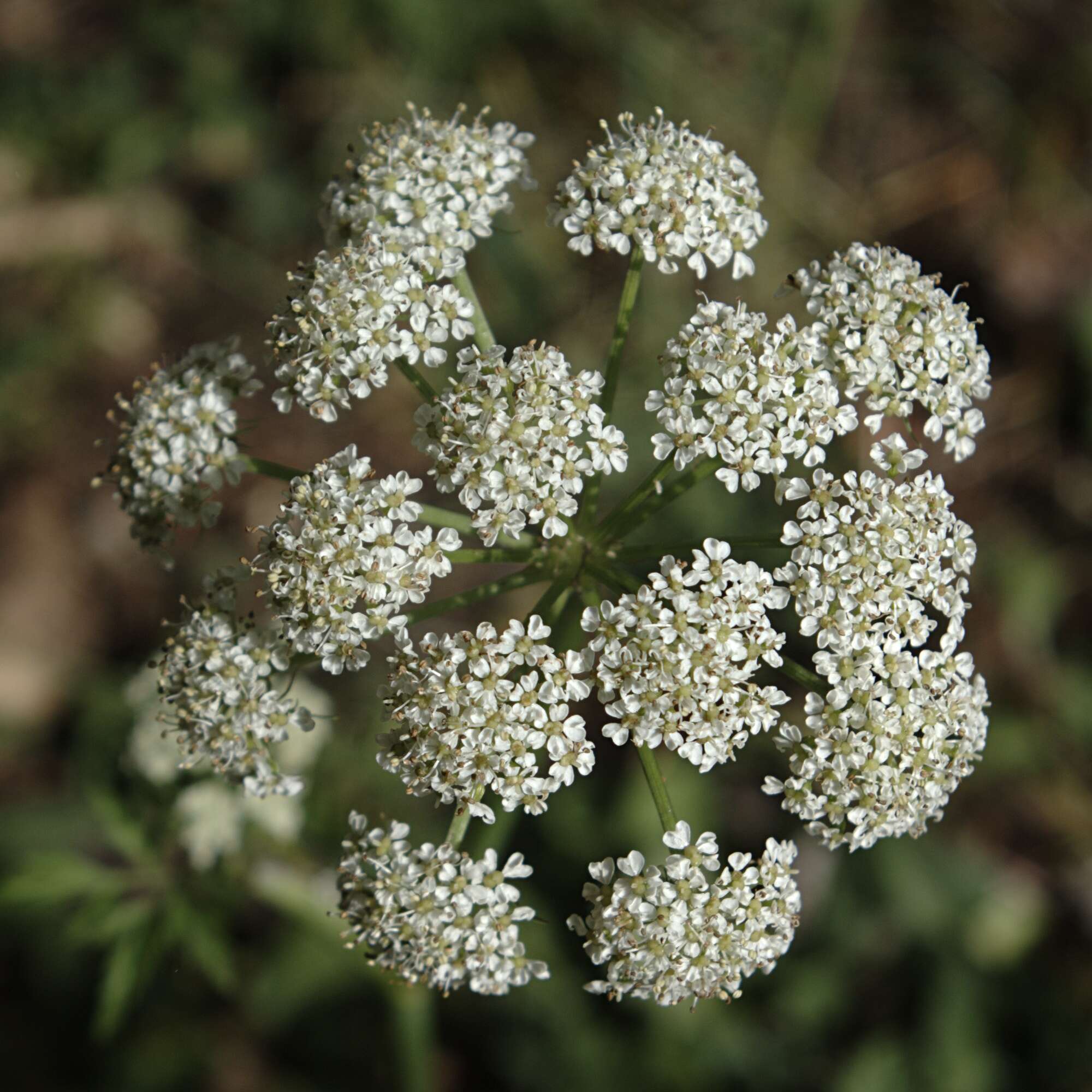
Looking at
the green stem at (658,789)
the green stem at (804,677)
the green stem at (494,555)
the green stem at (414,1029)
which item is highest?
the green stem at (804,677)

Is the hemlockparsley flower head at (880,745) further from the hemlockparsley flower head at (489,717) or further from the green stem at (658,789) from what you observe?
the hemlockparsley flower head at (489,717)

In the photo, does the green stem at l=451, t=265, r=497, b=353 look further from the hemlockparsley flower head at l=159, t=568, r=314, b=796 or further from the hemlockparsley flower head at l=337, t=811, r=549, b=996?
the hemlockparsley flower head at l=337, t=811, r=549, b=996

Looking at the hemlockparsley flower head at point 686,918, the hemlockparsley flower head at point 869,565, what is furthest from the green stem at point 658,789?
the hemlockparsley flower head at point 869,565

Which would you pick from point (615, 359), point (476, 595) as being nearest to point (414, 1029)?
point (476, 595)

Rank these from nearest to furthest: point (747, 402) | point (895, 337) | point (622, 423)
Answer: point (747, 402) → point (895, 337) → point (622, 423)

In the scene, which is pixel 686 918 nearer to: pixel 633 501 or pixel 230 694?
pixel 633 501

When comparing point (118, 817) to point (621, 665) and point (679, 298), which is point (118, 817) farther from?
point (679, 298)

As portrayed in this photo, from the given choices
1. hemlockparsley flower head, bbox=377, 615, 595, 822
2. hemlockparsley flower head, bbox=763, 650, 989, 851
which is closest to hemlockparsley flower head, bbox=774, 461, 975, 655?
hemlockparsley flower head, bbox=763, 650, 989, 851
